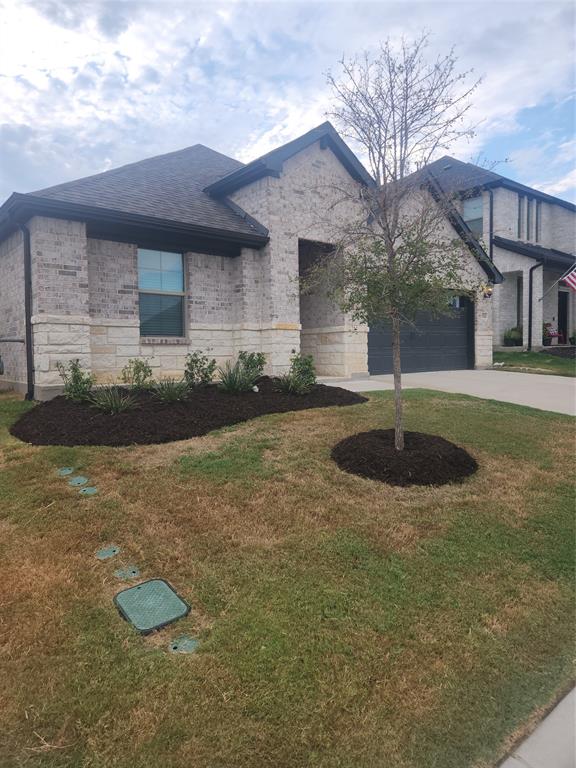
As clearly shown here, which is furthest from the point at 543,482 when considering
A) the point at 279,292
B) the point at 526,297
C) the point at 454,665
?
the point at 526,297

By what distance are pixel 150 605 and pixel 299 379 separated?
6318 millimetres

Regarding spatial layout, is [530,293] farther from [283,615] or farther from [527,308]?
[283,615]

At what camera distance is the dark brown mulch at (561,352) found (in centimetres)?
1917

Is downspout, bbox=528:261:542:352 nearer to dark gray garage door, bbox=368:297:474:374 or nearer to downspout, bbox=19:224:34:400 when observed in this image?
dark gray garage door, bbox=368:297:474:374

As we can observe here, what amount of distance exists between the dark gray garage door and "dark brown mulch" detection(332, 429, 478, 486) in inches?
314

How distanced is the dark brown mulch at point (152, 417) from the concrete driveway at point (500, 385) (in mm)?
2600

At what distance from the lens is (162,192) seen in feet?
36.5

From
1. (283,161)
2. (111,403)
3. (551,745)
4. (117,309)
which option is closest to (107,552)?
(551,745)

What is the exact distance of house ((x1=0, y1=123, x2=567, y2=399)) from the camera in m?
8.54

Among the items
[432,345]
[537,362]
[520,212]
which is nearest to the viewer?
[432,345]


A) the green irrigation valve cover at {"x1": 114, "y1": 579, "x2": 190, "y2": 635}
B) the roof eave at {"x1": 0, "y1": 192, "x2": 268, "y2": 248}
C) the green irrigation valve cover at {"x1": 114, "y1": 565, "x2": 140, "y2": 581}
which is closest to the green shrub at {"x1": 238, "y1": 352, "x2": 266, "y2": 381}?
the roof eave at {"x1": 0, "y1": 192, "x2": 268, "y2": 248}

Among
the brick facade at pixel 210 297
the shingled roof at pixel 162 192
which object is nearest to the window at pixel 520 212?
the brick facade at pixel 210 297

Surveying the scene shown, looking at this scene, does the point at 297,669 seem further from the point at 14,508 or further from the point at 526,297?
the point at 526,297

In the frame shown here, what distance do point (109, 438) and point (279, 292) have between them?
6074 millimetres
